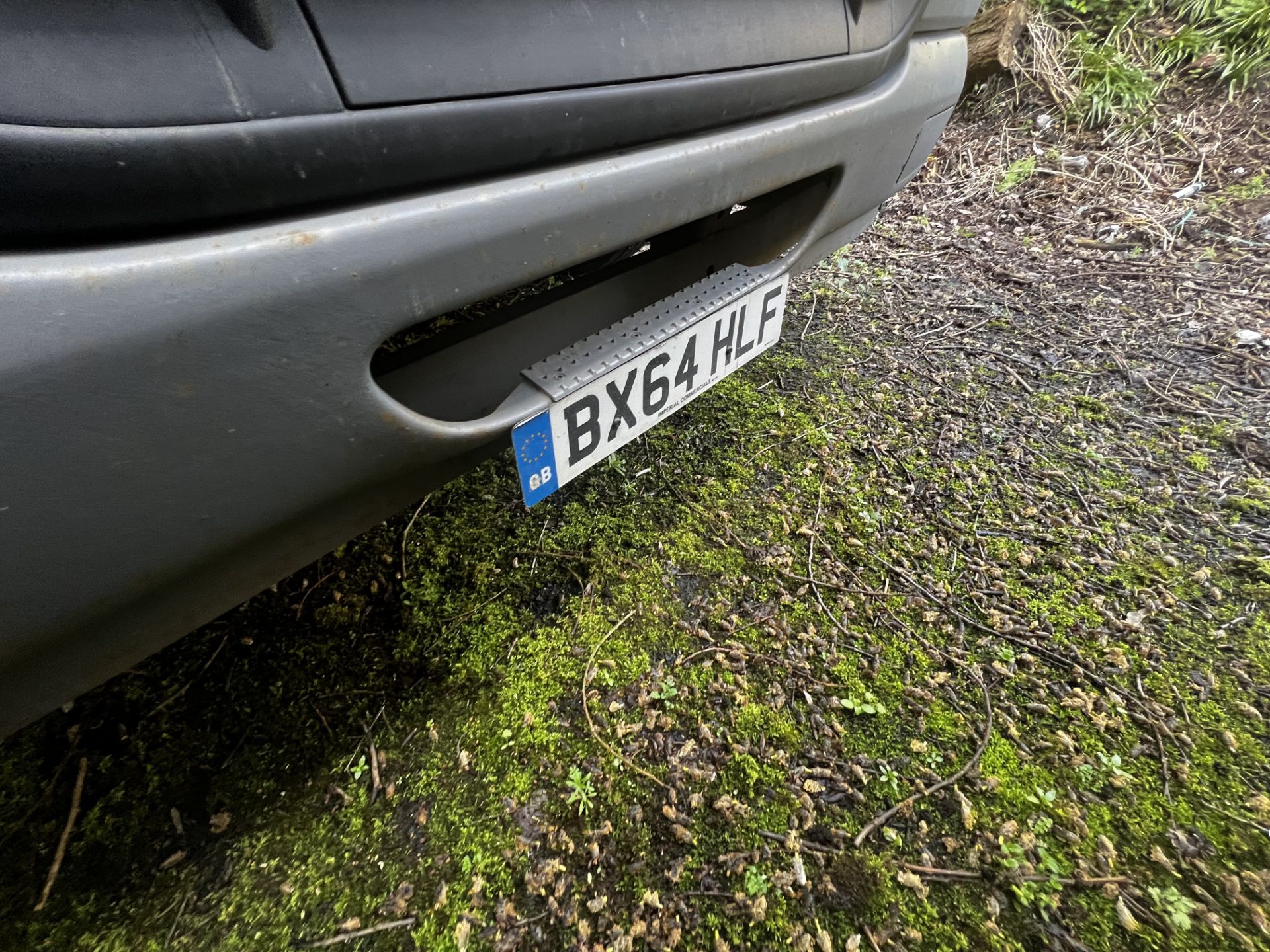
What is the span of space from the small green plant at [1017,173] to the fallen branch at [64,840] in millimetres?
5117

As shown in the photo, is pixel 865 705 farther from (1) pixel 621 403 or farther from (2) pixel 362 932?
(2) pixel 362 932

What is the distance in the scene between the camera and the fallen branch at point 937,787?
1177 mm

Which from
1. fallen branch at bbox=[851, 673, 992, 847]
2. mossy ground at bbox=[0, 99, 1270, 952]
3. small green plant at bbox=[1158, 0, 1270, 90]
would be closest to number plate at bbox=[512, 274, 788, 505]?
mossy ground at bbox=[0, 99, 1270, 952]

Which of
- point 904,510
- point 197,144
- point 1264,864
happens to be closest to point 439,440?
point 197,144

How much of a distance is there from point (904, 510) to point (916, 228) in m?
2.54

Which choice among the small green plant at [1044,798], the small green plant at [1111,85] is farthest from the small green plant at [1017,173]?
the small green plant at [1044,798]

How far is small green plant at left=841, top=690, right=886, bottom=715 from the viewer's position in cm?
137

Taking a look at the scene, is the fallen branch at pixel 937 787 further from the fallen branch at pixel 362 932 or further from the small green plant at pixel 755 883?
the fallen branch at pixel 362 932

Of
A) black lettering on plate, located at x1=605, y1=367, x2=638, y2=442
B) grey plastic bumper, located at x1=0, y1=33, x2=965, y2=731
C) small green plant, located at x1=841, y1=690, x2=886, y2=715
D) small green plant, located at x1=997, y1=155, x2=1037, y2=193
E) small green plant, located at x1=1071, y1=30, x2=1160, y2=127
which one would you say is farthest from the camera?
small green plant, located at x1=1071, y1=30, x2=1160, y2=127

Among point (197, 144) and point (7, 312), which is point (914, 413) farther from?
point (7, 312)

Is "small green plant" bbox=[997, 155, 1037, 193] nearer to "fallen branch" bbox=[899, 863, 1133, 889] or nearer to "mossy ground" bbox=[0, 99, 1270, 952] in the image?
"mossy ground" bbox=[0, 99, 1270, 952]

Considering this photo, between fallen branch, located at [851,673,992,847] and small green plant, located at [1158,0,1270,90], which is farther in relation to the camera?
small green plant, located at [1158,0,1270,90]

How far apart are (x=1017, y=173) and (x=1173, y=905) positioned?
4370 mm

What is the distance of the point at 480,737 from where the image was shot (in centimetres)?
130
